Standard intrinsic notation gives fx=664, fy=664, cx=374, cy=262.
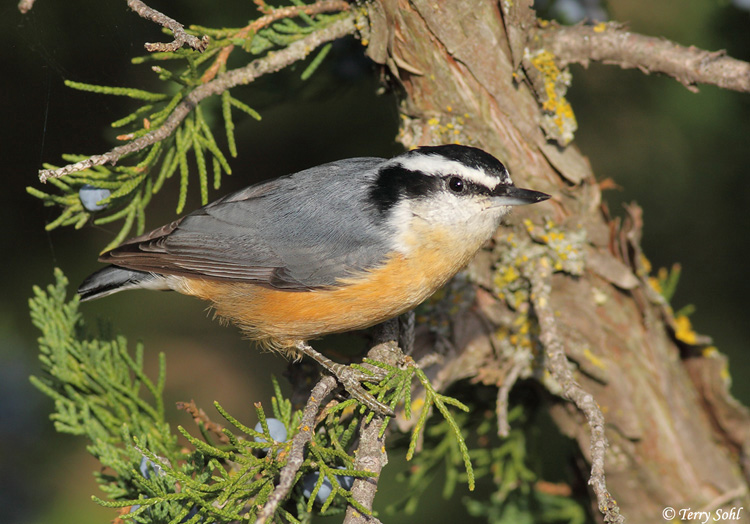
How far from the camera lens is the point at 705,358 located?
7.94 ft

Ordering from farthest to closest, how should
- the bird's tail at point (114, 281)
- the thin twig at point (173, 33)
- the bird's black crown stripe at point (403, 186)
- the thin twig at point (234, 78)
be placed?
1. the bird's tail at point (114, 281)
2. the bird's black crown stripe at point (403, 186)
3. the thin twig at point (234, 78)
4. the thin twig at point (173, 33)

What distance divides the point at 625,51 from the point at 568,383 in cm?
116

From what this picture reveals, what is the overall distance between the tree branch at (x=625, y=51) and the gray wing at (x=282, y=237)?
0.73 metres

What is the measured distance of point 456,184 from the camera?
1.97 metres

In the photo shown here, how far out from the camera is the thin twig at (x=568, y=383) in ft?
4.65

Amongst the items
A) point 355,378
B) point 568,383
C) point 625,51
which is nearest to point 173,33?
point 355,378

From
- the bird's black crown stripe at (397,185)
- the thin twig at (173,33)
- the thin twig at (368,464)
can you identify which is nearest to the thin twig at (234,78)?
the thin twig at (173,33)

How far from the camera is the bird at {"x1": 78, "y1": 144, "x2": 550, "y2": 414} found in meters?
1.98

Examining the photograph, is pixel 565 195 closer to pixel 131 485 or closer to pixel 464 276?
pixel 464 276

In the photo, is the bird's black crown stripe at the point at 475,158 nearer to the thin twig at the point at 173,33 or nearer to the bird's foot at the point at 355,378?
the bird's foot at the point at 355,378

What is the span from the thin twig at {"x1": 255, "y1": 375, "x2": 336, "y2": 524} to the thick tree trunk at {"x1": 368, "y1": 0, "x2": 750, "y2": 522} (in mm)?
603

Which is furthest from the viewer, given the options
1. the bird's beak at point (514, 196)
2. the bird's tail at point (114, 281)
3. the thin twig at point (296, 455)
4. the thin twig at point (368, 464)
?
the bird's tail at point (114, 281)

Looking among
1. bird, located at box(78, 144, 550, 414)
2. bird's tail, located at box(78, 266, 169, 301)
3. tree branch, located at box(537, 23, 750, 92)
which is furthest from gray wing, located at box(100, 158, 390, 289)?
tree branch, located at box(537, 23, 750, 92)

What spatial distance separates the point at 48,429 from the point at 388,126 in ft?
6.44
